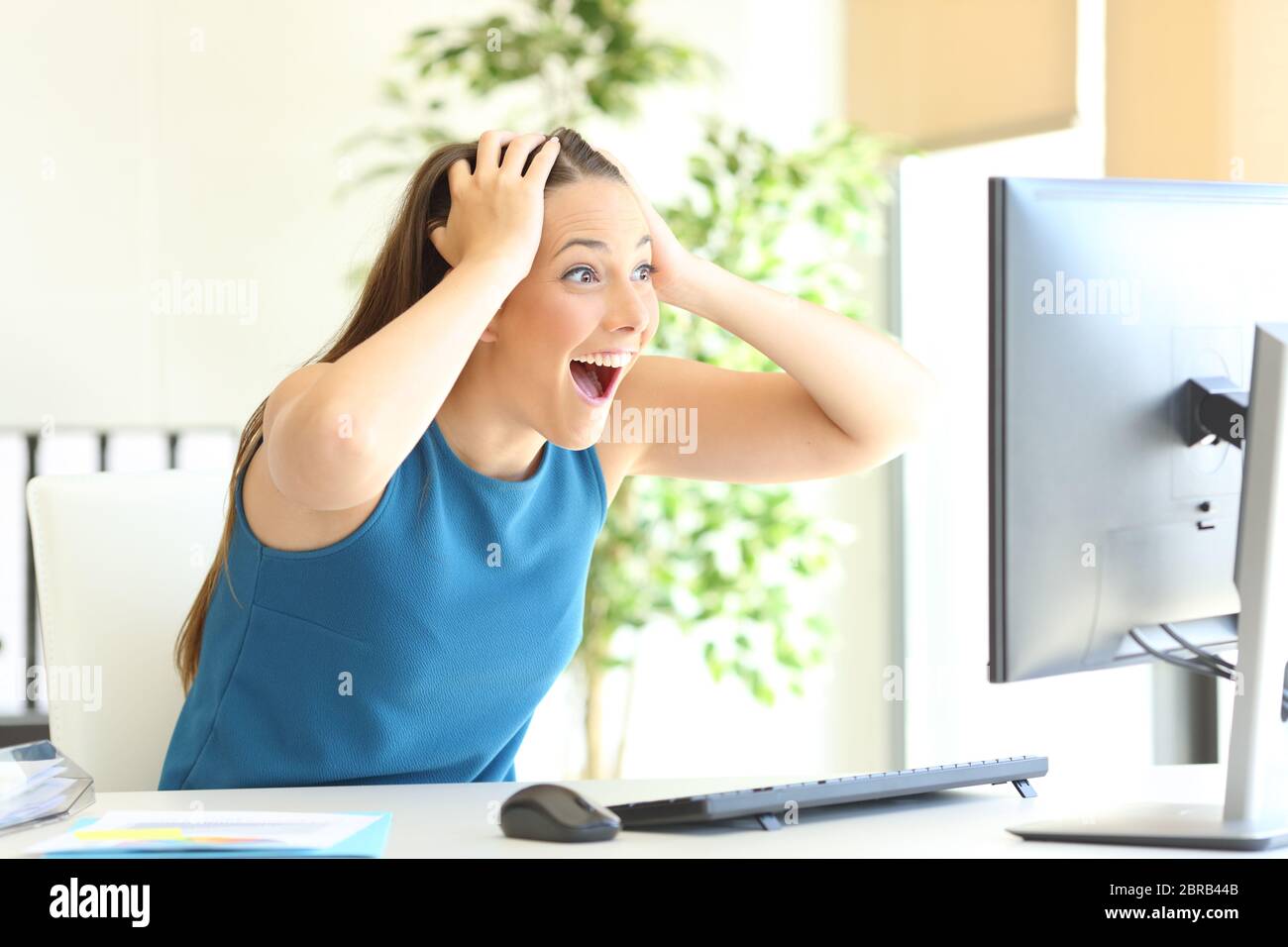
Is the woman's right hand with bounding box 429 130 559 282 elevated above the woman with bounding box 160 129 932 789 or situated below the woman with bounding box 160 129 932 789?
above

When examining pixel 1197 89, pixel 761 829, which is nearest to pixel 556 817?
pixel 761 829

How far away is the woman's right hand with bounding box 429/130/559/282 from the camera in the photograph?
132cm

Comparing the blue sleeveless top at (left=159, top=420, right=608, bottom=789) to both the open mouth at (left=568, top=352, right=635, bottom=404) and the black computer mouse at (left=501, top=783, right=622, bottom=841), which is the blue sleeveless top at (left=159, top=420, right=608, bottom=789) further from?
the black computer mouse at (left=501, top=783, right=622, bottom=841)

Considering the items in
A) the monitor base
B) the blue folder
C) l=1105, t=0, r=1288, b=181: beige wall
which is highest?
l=1105, t=0, r=1288, b=181: beige wall

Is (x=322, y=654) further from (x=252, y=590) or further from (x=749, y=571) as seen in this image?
(x=749, y=571)

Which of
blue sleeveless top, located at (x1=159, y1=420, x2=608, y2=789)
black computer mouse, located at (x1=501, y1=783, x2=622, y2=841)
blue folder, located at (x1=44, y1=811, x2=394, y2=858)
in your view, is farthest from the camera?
blue sleeveless top, located at (x1=159, y1=420, x2=608, y2=789)

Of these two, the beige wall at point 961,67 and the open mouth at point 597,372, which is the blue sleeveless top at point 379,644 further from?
the beige wall at point 961,67

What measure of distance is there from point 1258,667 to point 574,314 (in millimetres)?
717

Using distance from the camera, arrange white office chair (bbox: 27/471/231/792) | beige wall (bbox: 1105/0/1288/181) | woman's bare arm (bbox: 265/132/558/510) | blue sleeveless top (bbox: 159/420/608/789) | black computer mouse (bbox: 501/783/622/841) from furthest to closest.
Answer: beige wall (bbox: 1105/0/1288/181), white office chair (bbox: 27/471/231/792), blue sleeveless top (bbox: 159/420/608/789), woman's bare arm (bbox: 265/132/558/510), black computer mouse (bbox: 501/783/622/841)

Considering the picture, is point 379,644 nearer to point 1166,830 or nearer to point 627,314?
point 627,314

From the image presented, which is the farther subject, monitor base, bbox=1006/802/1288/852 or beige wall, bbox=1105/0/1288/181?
beige wall, bbox=1105/0/1288/181


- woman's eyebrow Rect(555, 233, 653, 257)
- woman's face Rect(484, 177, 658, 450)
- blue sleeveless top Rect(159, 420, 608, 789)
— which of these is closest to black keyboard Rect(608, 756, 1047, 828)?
blue sleeveless top Rect(159, 420, 608, 789)

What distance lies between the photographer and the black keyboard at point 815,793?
3.37 ft

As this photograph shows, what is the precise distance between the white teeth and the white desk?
431 millimetres
